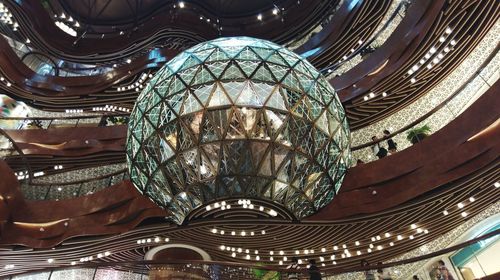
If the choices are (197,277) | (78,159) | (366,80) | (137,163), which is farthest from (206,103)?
(78,159)

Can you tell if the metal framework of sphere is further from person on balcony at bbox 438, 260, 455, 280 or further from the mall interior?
person on balcony at bbox 438, 260, 455, 280

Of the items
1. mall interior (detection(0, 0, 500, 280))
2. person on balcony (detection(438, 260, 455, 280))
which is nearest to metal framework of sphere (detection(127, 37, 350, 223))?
mall interior (detection(0, 0, 500, 280))

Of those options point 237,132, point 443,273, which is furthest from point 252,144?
point 443,273

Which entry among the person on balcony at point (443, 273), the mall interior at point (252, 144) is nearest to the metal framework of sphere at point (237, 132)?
the mall interior at point (252, 144)

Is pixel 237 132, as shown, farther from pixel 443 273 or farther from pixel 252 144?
pixel 443 273

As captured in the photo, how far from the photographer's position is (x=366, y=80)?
9852 millimetres

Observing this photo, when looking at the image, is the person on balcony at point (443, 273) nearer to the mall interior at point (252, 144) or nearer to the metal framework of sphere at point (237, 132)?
the mall interior at point (252, 144)

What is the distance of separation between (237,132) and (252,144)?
0.57 ft

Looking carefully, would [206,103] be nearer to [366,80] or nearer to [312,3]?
[366,80]

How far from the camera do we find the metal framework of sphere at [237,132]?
11.4 feet

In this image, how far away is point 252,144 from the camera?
135 inches

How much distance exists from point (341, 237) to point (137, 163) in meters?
5.44

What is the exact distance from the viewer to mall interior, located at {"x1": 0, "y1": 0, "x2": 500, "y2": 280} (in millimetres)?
3662

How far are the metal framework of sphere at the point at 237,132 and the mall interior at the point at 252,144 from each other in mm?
18
